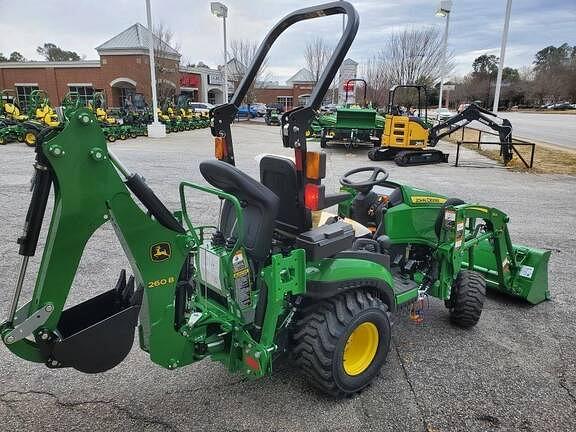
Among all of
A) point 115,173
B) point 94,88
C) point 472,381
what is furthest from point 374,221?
point 94,88

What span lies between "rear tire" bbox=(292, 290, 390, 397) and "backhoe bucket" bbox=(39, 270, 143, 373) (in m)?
1.01

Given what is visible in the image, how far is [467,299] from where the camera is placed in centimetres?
376

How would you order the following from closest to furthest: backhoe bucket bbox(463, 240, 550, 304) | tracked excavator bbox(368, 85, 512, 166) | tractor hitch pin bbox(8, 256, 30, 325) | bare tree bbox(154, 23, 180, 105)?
tractor hitch pin bbox(8, 256, 30, 325) < backhoe bucket bbox(463, 240, 550, 304) < tracked excavator bbox(368, 85, 512, 166) < bare tree bbox(154, 23, 180, 105)

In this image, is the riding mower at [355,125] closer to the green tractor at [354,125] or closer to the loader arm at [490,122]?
the green tractor at [354,125]

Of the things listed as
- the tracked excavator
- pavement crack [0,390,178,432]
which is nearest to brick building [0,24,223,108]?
the tracked excavator

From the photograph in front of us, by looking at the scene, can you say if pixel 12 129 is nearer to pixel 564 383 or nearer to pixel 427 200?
pixel 427 200

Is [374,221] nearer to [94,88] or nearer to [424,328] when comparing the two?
[424,328]

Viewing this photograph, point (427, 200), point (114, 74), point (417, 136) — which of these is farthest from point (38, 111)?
point (114, 74)

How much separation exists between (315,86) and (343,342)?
155 centimetres

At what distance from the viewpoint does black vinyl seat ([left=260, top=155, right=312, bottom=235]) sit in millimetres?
2635

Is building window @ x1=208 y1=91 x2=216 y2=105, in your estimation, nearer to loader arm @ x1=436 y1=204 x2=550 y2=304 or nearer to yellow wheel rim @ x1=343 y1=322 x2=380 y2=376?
loader arm @ x1=436 y1=204 x2=550 y2=304

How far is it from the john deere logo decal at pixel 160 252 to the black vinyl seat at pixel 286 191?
0.78m

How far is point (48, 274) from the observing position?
208cm

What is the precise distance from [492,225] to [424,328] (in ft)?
3.68
